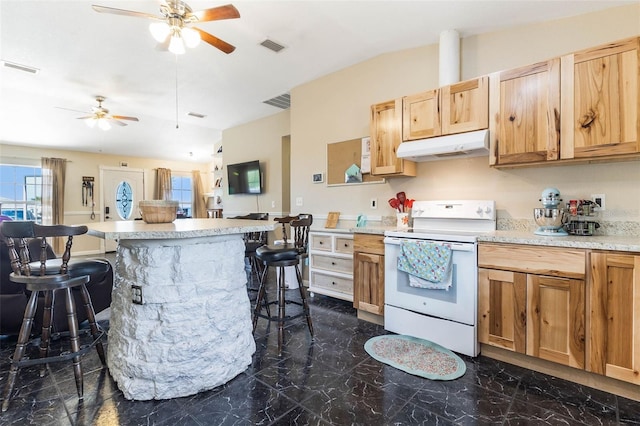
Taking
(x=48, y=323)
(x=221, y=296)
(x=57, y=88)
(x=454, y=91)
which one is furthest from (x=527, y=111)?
(x=57, y=88)

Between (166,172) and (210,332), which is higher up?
(166,172)

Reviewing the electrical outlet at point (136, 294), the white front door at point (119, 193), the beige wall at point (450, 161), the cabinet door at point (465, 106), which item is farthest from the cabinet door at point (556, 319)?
the white front door at point (119, 193)

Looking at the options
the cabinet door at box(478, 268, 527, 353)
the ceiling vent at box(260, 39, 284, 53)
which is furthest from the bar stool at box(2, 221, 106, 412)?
the cabinet door at box(478, 268, 527, 353)

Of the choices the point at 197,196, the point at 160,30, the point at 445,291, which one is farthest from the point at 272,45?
the point at 197,196

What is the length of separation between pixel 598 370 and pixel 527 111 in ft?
5.76

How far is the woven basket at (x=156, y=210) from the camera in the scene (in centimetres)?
219

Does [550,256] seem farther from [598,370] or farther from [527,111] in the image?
[527,111]

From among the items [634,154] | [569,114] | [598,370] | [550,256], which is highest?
[569,114]

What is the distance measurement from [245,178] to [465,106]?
422cm

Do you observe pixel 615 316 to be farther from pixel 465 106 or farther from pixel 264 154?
pixel 264 154

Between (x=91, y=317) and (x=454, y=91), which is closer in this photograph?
(x=91, y=317)

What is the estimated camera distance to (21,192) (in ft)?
22.1

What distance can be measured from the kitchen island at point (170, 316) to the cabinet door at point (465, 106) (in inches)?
74.5

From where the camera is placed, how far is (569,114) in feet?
6.81
